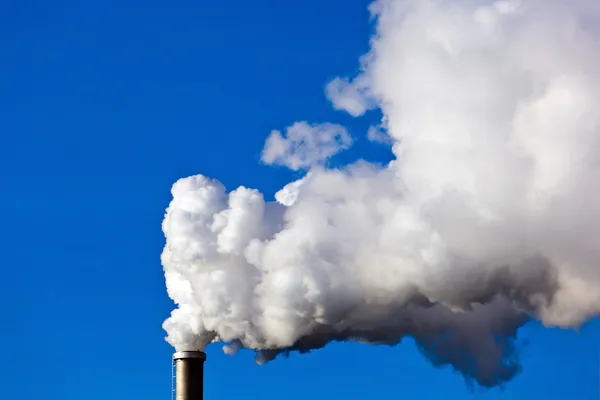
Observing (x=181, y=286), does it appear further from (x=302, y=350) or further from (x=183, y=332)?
(x=302, y=350)

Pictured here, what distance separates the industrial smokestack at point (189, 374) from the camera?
63906 mm

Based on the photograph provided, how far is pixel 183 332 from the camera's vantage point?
219 feet

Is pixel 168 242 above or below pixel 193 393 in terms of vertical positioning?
above

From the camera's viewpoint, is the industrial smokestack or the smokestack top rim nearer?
the industrial smokestack

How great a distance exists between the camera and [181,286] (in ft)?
221

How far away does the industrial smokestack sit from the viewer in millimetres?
63906

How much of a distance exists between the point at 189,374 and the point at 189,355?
994mm

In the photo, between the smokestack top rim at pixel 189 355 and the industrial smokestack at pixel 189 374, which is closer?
the industrial smokestack at pixel 189 374

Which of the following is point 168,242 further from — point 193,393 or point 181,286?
point 193,393

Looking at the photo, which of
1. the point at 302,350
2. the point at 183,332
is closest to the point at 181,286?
the point at 183,332

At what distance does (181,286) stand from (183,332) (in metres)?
2.13

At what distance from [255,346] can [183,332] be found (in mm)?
3415

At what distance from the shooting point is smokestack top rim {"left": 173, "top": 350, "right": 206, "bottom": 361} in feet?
215

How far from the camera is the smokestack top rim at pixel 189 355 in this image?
6544 cm
